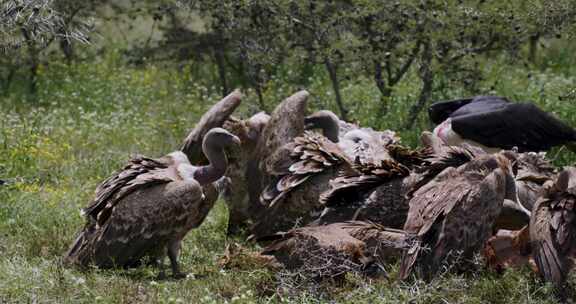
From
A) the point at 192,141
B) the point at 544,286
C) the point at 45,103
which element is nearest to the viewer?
the point at 544,286

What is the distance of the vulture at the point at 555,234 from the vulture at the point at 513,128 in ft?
7.76

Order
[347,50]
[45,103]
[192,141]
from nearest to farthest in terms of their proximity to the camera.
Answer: [192,141] → [347,50] → [45,103]

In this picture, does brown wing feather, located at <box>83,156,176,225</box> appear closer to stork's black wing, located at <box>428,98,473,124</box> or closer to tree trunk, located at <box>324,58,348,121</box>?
stork's black wing, located at <box>428,98,473,124</box>

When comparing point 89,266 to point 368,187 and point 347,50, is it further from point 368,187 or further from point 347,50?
point 347,50

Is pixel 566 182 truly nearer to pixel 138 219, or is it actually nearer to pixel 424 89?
pixel 138 219

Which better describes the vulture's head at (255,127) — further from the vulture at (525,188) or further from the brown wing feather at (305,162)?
the vulture at (525,188)

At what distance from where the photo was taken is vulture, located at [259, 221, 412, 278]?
5.96 meters

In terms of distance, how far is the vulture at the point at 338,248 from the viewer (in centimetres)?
596

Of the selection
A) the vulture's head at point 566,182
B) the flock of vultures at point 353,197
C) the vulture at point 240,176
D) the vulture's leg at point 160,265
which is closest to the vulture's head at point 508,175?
the flock of vultures at point 353,197

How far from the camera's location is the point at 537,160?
7.97 meters

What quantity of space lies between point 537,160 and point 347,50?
2899 mm

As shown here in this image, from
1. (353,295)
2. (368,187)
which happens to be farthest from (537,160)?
(353,295)

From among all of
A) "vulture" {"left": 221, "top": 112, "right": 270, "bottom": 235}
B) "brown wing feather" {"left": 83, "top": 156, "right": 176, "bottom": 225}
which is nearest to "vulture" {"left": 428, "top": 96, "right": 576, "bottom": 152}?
"vulture" {"left": 221, "top": 112, "right": 270, "bottom": 235}

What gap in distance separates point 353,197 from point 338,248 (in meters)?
1.04
